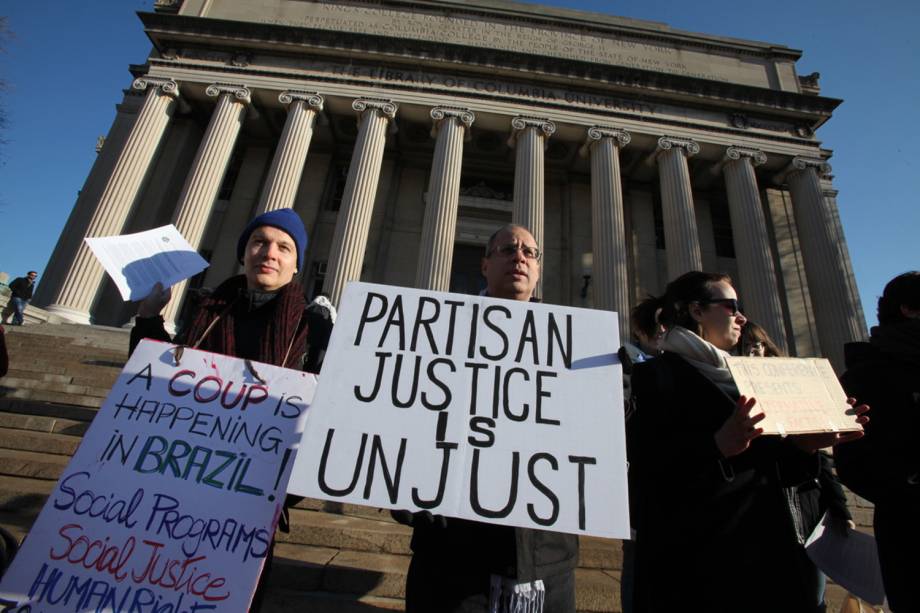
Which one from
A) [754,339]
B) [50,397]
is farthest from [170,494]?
[50,397]

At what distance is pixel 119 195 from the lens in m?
13.0

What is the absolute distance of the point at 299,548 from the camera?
3.63 metres

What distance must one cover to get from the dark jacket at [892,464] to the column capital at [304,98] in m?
16.4

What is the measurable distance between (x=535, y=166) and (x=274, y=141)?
11139 mm

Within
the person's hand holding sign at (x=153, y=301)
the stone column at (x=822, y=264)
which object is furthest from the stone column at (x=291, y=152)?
the stone column at (x=822, y=264)

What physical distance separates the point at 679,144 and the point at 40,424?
59.2 feet

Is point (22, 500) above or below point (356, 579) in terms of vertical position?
above

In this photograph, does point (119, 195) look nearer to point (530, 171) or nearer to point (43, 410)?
point (43, 410)

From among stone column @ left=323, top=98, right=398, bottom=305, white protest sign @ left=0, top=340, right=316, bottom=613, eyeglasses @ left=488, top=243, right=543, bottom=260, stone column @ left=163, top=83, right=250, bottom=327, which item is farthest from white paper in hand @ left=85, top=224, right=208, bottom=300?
stone column @ left=163, top=83, right=250, bottom=327

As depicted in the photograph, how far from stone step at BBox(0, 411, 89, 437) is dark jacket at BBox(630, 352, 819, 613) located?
267 inches

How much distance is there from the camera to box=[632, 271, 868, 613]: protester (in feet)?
5.33

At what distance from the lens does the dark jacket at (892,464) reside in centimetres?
190

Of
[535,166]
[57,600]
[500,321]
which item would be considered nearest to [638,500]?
[500,321]

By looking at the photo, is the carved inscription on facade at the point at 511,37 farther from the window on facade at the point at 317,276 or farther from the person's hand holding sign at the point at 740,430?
the person's hand holding sign at the point at 740,430
